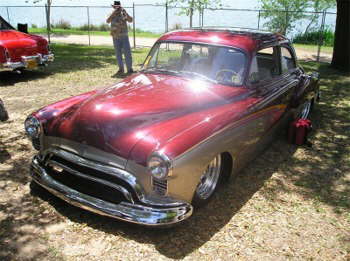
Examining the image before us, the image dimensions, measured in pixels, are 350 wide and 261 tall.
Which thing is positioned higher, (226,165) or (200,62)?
(200,62)

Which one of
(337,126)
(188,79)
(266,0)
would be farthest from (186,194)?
(266,0)

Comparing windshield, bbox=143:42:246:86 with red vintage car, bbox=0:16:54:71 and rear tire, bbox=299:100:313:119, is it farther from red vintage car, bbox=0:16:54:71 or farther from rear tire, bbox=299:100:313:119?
red vintage car, bbox=0:16:54:71

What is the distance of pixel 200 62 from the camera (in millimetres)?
4543

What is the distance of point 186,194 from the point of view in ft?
10.5

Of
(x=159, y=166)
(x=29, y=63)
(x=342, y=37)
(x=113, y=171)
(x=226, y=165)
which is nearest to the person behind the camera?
(x=159, y=166)

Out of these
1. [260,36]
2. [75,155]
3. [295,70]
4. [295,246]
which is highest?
[260,36]

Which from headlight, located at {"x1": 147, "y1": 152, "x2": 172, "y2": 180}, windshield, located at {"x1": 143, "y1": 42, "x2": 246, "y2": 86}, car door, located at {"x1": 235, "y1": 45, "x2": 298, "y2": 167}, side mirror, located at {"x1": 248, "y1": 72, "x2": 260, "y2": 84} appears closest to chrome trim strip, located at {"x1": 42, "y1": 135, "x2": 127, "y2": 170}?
headlight, located at {"x1": 147, "y1": 152, "x2": 172, "y2": 180}

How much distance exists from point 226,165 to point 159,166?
1.13 m

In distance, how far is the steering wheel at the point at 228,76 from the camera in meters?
4.31

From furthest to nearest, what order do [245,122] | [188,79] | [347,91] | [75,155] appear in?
[347,91]
[188,79]
[245,122]
[75,155]

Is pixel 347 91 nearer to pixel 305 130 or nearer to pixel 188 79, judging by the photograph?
pixel 305 130

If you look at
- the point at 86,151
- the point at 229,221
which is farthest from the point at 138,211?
the point at 229,221

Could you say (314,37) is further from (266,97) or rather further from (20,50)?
(266,97)

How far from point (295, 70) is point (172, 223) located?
12.3 feet
